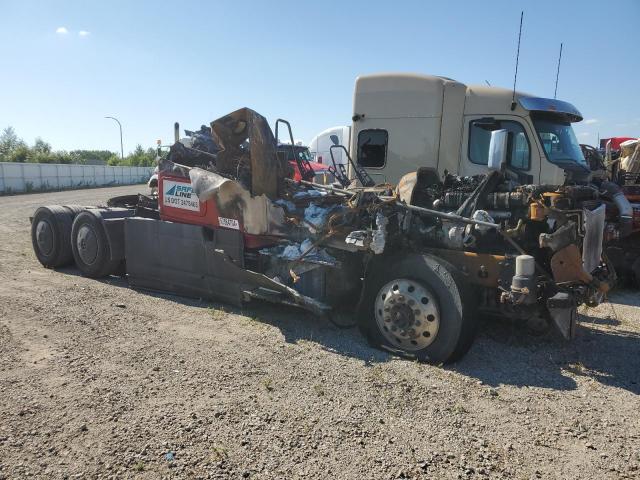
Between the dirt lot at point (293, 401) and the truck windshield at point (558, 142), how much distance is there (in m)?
2.93

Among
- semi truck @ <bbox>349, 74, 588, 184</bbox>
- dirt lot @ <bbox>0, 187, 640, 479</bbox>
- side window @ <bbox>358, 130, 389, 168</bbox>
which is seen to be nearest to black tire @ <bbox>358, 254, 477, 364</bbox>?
dirt lot @ <bbox>0, 187, 640, 479</bbox>

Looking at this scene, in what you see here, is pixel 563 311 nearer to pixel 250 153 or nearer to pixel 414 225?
pixel 414 225

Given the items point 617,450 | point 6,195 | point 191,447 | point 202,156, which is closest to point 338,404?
point 191,447

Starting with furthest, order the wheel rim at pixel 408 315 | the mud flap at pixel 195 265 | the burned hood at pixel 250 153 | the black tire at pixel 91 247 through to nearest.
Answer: the black tire at pixel 91 247 < the burned hood at pixel 250 153 < the mud flap at pixel 195 265 < the wheel rim at pixel 408 315

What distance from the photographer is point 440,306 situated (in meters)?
4.34

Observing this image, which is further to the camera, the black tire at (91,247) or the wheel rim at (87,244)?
the wheel rim at (87,244)

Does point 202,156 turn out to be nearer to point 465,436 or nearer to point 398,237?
point 398,237

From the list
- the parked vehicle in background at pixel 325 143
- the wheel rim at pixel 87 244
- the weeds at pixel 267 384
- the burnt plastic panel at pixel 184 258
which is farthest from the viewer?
the parked vehicle in background at pixel 325 143

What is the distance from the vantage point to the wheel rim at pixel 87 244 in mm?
7488

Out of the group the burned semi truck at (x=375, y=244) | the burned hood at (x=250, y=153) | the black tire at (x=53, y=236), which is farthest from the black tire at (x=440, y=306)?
the black tire at (x=53, y=236)

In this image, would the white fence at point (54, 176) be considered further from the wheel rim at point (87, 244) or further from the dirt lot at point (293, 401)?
the dirt lot at point (293, 401)

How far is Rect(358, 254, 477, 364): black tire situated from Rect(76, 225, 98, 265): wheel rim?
4.80 metres

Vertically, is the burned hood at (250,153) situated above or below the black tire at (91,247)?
above

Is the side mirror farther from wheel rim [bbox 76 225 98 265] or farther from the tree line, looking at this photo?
the tree line
